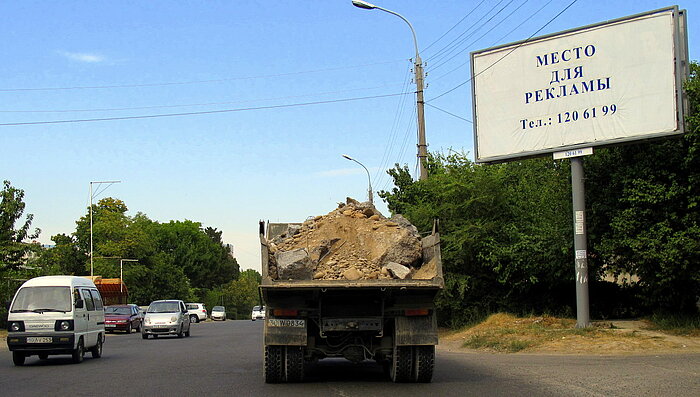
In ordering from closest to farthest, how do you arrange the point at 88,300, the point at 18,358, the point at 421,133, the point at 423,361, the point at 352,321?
the point at 352,321, the point at 423,361, the point at 18,358, the point at 88,300, the point at 421,133

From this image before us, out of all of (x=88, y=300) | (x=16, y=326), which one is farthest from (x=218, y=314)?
(x=16, y=326)

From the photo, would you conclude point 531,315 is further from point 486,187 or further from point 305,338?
point 305,338

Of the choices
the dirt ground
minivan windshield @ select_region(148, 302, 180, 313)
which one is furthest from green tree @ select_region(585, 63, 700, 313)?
minivan windshield @ select_region(148, 302, 180, 313)

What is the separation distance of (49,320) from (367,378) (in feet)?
28.9

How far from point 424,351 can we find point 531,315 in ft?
46.7

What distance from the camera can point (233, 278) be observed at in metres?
133

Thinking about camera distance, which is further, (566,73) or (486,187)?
(486,187)

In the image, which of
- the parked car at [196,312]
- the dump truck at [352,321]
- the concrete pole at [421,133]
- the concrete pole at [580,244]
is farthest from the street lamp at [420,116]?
the parked car at [196,312]

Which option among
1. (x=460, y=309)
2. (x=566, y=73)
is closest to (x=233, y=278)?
(x=460, y=309)

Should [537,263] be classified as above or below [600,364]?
above

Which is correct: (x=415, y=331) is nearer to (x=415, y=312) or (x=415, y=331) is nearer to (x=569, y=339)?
(x=415, y=312)

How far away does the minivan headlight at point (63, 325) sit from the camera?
18359 mm

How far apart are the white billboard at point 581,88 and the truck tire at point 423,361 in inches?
417

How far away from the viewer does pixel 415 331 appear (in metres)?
11.8
